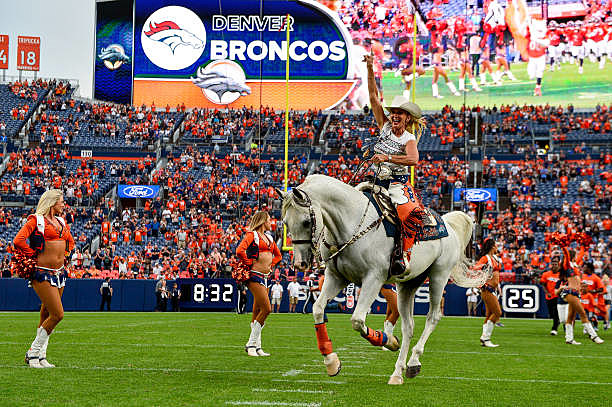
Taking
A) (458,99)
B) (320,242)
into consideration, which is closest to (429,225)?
(320,242)

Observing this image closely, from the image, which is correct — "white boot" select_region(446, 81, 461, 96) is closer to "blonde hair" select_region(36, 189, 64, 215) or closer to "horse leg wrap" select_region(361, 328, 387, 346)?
"blonde hair" select_region(36, 189, 64, 215)

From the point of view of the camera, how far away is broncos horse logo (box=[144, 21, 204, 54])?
5594 centimetres

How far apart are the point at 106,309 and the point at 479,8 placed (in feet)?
116

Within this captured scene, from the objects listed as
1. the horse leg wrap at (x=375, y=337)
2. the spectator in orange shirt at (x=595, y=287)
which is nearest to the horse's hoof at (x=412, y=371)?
the horse leg wrap at (x=375, y=337)

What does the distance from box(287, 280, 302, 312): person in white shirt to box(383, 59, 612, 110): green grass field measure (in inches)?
1075

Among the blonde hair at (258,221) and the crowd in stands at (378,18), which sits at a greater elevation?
the crowd in stands at (378,18)

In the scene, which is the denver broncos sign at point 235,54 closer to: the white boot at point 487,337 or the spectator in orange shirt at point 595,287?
the spectator in orange shirt at point 595,287

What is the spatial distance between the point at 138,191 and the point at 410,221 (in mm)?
35336

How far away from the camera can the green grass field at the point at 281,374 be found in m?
7.17

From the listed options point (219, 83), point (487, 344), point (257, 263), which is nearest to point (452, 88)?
point (219, 83)

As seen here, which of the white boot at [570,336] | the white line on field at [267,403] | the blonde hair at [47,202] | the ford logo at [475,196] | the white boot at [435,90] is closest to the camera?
the white line on field at [267,403]

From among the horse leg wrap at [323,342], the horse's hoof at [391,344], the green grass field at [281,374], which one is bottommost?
the green grass field at [281,374]

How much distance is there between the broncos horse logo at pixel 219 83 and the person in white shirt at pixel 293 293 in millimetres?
28341

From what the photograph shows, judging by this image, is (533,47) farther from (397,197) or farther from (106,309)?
(397,197)
